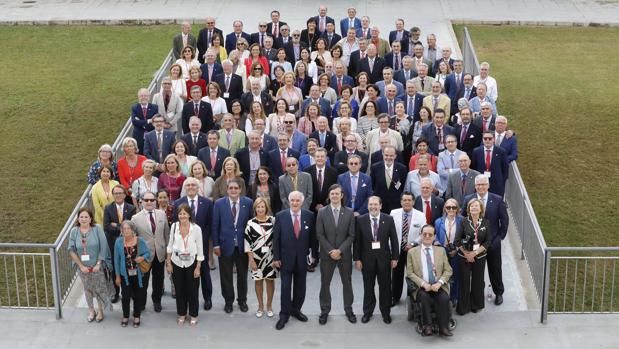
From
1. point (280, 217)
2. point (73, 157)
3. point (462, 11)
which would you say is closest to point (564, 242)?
point (280, 217)

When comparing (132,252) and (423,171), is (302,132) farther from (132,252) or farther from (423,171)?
(132,252)

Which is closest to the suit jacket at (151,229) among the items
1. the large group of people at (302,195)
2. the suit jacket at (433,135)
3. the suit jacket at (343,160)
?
the large group of people at (302,195)

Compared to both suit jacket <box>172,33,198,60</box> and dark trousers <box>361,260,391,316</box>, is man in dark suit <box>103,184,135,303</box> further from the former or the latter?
suit jacket <box>172,33,198,60</box>

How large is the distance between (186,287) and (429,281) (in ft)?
10.5

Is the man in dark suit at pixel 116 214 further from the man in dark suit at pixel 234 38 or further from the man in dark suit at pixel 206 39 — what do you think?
the man in dark suit at pixel 206 39

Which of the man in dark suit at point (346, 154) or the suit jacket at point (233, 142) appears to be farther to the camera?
the suit jacket at point (233, 142)

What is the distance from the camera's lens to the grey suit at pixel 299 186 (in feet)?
48.9

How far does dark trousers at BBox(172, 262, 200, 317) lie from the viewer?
13.6 metres

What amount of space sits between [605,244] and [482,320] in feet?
13.3

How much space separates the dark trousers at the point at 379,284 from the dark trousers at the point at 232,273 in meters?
1.63

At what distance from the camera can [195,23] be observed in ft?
99.4

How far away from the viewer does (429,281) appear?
13.3 meters

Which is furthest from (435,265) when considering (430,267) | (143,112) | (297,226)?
(143,112)

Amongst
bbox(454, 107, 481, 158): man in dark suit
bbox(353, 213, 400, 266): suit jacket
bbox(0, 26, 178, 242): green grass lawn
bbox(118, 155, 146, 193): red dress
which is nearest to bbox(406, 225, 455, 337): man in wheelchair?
bbox(353, 213, 400, 266): suit jacket
